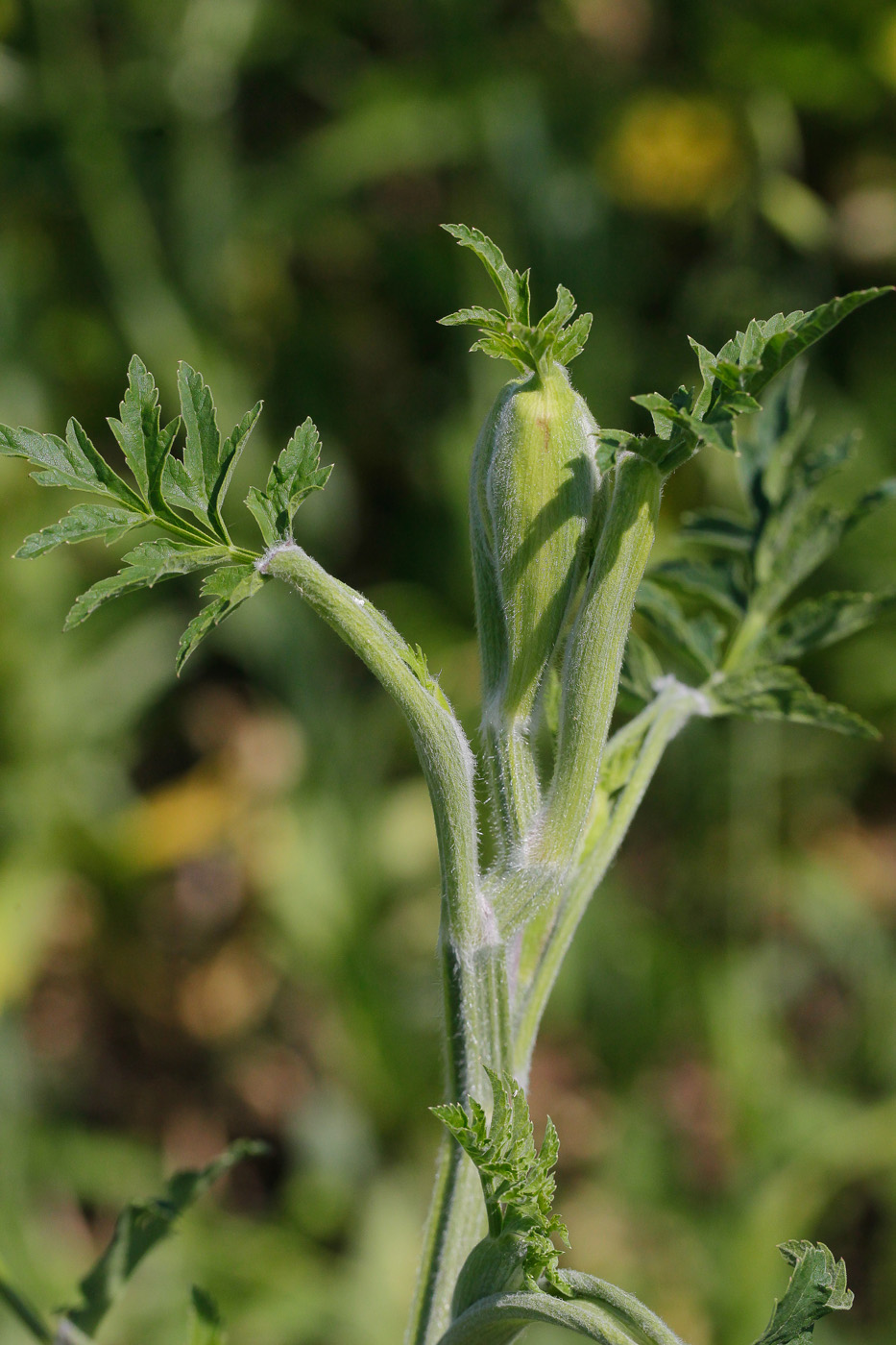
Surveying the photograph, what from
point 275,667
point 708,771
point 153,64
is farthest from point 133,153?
point 708,771

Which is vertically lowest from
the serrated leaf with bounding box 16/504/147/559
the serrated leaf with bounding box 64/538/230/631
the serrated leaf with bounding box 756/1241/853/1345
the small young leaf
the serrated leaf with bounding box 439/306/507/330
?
→ the serrated leaf with bounding box 756/1241/853/1345

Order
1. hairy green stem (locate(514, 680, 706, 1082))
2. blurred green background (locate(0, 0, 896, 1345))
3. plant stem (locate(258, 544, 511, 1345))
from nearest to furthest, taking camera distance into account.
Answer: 1. plant stem (locate(258, 544, 511, 1345))
2. hairy green stem (locate(514, 680, 706, 1082))
3. blurred green background (locate(0, 0, 896, 1345))

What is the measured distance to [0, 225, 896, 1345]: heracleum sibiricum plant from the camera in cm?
83

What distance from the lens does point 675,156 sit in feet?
12.9

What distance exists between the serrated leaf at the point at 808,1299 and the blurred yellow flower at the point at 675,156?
12.2 ft

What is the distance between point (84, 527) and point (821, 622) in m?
0.78

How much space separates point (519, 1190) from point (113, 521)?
56cm

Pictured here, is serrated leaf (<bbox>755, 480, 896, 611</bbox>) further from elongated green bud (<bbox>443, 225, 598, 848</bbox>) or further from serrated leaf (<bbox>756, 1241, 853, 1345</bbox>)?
serrated leaf (<bbox>756, 1241, 853, 1345</bbox>)

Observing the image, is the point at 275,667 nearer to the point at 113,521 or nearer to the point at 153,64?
the point at 153,64

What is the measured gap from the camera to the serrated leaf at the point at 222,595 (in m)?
0.83

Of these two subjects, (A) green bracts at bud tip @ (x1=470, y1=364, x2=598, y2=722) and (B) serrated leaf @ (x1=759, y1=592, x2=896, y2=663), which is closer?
(A) green bracts at bud tip @ (x1=470, y1=364, x2=598, y2=722)

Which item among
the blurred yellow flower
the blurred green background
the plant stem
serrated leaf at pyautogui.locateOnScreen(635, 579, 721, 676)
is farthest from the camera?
the blurred yellow flower

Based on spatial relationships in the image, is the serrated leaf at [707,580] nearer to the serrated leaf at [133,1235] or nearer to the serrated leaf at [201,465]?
the serrated leaf at [201,465]

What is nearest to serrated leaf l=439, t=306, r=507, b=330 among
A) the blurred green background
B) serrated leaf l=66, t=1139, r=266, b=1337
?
serrated leaf l=66, t=1139, r=266, b=1337
